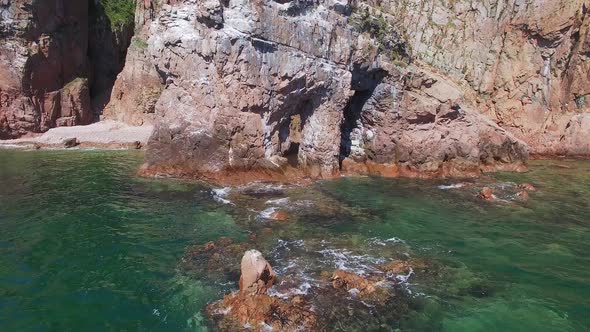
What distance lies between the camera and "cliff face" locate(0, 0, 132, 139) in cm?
3838

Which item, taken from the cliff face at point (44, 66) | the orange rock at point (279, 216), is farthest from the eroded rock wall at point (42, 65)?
the orange rock at point (279, 216)

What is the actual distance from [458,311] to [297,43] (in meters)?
17.6

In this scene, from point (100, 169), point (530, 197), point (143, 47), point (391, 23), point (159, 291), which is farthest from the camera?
point (143, 47)

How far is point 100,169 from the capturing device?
91.6 feet

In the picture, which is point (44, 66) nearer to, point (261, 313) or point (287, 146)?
point (287, 146)

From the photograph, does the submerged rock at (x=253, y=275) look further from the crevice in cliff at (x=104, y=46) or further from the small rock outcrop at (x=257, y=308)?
the crevice in cliff at (x=104, y=46)

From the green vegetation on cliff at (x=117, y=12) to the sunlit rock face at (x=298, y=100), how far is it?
86.0ft

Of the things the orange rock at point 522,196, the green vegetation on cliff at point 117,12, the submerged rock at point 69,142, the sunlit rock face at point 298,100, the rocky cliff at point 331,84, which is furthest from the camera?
the green vegetation on cliff at point 117,12

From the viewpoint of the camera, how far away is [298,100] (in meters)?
26.1

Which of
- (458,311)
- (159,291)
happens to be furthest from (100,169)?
(458,311)

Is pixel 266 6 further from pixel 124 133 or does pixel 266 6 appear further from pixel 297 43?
pixel 124 133

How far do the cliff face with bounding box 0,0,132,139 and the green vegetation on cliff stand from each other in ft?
6.15

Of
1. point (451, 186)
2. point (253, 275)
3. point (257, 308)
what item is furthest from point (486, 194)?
point (257, 308)

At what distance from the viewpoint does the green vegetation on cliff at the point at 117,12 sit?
4834 cm
